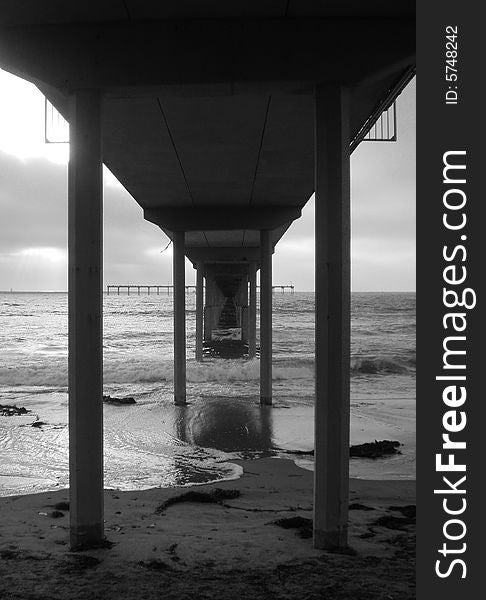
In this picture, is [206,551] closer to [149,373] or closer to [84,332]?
[84,332]

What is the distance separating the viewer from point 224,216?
537 inches

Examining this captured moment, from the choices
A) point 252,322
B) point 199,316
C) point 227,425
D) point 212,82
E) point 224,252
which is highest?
point 224,252

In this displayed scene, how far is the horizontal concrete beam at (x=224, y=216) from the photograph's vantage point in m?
13.5

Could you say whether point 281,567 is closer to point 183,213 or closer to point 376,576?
point 376,576

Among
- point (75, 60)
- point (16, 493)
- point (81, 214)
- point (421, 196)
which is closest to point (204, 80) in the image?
point (75, 60)

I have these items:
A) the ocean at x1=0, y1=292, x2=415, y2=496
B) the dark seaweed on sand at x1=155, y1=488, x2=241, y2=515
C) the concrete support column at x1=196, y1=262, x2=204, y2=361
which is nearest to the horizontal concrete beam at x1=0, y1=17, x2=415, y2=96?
the dark seaweed on sand at x1=155, y1=488, x2=241, y2=515

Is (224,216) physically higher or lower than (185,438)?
higher

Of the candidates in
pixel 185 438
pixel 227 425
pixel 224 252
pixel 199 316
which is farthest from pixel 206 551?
pixel 199 316

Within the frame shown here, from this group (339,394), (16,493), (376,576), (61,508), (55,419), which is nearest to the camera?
(376,576)

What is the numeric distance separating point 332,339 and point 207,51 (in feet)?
9.27

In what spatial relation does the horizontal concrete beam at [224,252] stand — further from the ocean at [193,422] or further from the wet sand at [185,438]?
the wet sand at [185,438]

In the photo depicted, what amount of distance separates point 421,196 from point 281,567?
10.2 ft

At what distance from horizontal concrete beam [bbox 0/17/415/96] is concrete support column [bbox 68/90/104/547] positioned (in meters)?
0.38

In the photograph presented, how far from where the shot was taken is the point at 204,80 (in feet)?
16.3
